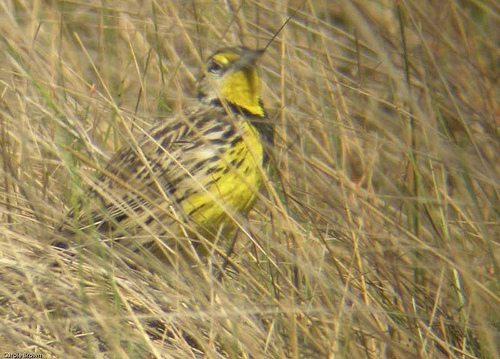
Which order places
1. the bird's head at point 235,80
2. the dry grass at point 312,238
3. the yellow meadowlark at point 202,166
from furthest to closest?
the bird's head at point 235,80, the yellow meadowlark at point 202,166, the dry grass at point 312,238

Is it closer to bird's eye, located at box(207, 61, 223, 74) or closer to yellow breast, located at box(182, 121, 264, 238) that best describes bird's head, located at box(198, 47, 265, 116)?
bird's eye, located at box(207, 61, 223, 74)

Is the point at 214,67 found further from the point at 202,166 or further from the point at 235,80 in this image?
the point at 202,166

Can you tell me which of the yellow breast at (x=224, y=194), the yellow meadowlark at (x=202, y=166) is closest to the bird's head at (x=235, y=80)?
the yellow meadowlark at (x=202, y=166)

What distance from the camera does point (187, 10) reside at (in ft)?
10.0

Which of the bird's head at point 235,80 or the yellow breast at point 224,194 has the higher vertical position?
the bird's head at point 235,80

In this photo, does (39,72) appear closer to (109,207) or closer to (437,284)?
(109,207)

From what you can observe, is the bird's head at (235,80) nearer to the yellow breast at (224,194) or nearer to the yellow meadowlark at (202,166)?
the yellow meadowlark at (202,166)

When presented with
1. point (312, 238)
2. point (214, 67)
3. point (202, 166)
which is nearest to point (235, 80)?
point (214, 67)

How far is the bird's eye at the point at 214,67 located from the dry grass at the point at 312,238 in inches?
3.1

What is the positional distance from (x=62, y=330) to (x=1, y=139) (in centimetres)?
70

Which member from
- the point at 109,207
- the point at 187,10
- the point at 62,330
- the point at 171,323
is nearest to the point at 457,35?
the point at 187,10

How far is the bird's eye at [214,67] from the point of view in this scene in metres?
2.88

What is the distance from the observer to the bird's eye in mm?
2879

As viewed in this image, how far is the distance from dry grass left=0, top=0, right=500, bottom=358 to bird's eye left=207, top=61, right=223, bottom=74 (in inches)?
3.1
